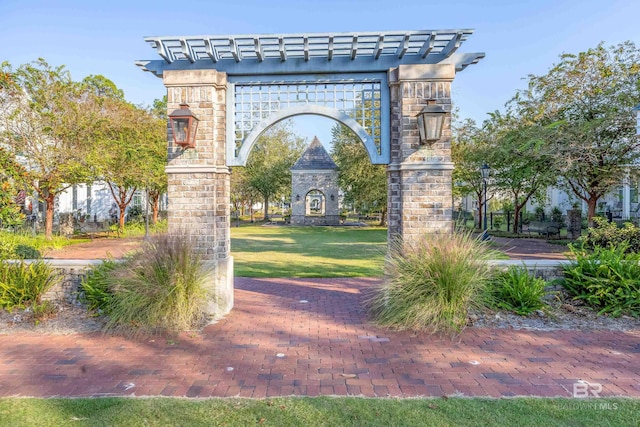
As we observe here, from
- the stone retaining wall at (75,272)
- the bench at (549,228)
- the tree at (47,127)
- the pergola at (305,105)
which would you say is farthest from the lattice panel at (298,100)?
the bench at (549,228)


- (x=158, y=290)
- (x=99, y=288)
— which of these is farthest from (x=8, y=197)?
(x=158, y=290)

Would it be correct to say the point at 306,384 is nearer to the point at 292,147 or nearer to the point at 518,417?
the point at 518,417

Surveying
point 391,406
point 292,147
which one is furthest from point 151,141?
point 292,147

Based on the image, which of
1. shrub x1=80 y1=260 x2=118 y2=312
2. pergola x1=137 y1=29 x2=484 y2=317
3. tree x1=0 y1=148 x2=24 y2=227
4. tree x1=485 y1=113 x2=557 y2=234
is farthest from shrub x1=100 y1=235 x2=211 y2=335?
tree x1=485 y1=113 x2=557 y2=234

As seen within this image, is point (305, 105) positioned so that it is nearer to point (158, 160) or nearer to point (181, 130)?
point (181, 130)

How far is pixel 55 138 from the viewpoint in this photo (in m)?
14.4

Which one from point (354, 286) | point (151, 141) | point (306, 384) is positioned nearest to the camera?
point (306, 384)

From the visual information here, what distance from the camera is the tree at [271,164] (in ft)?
106

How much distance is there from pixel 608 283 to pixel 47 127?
16579 mm

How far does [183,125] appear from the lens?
561cm

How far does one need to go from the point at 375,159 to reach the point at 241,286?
3899 mm

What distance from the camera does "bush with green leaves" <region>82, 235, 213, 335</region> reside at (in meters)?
4.91

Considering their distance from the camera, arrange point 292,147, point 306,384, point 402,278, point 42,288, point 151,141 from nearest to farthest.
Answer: point 306,384 < point 402,278 < point 42,288 < point 151,141 < point 292,147

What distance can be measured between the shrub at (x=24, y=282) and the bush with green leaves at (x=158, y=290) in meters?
1.17
